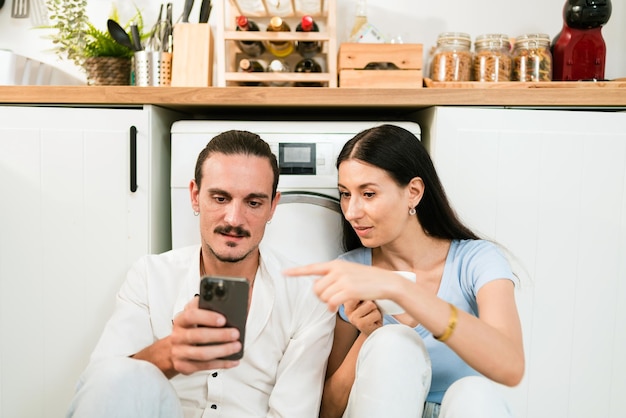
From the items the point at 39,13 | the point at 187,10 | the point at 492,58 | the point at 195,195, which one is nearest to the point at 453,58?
the point at 492,58

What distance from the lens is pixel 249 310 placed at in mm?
1117

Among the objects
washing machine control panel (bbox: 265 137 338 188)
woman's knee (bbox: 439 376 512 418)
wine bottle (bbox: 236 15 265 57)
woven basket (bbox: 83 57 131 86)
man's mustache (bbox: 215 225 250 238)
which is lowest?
woman's knee (bbox: 439 376 512 418)

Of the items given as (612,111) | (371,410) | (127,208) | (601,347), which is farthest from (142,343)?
(612,111)

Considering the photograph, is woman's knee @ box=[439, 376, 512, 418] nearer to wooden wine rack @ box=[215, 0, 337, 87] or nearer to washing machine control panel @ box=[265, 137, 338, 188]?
washing machine control panel @ box=[265, 137, 338, 188]

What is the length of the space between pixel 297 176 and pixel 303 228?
0.44 feet

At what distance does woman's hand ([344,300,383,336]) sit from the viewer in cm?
103

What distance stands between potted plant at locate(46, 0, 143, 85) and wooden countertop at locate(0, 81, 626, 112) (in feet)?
1.01

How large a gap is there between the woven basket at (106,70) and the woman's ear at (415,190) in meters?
0.98

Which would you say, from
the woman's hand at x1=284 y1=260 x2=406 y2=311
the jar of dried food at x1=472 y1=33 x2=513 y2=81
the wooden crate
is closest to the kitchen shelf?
the wooden crate

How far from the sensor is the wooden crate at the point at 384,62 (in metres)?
1.49

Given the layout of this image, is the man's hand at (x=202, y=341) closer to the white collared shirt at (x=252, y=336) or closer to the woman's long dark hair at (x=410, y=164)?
the white collared shirt at (x=252, y=336)

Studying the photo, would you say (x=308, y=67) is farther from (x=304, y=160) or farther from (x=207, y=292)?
(x=207, y=292)

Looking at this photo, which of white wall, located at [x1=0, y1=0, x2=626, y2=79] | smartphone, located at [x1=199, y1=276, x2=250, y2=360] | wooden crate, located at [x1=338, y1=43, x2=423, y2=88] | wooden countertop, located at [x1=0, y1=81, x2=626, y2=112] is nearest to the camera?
smartphone, located at [x1=199, y1=276, x2=250, y2=360]

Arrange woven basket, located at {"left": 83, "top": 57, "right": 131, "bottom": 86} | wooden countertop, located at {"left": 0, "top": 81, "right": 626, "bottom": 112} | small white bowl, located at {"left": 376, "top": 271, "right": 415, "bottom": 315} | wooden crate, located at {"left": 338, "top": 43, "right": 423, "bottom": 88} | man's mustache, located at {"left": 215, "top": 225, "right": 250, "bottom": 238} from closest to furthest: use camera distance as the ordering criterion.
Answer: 1. small white bowl, located at {"left": 376, "top": 271, "right": 415, "bottom": 315}
2. man's mustache, located at {"left": 215, "top": 225, "right": 250, "bottom": 238}
3. wooden countertop, located at {"left": 0, "top": 81, "right": 626, "bottom": 112}
4. wooden crate, located at {"left": 338, "top": 43, "right": 423, "bottom": 88}
5. woven basket, located at {"left": 83, "top": 57, "right": 131, "bottom": 86}
